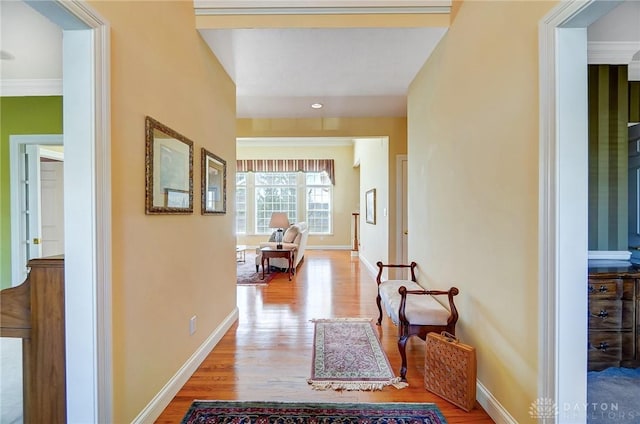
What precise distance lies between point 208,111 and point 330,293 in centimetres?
300

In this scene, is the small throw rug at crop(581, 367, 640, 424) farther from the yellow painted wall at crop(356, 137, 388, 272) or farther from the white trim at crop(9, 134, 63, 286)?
the white trim at crop(9, 134, 63, 286)

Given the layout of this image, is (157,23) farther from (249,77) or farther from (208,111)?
(249,77)

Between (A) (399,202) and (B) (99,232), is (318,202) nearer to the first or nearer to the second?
(A) (399,202)

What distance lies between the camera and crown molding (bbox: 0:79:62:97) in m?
2.66

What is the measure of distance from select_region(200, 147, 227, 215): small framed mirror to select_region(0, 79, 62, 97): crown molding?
1.66 meters

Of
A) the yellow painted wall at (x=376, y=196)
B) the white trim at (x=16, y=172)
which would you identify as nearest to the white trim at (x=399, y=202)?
the yellow painted wall at (x=376, y=196)

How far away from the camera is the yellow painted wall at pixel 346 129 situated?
15.1 feet

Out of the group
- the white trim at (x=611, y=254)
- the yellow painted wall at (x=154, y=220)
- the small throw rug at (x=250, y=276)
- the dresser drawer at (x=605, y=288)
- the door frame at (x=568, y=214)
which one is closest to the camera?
the door frame at (x=568, y=214)

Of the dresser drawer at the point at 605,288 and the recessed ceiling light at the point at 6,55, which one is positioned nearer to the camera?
the dresser drawer at the point at 605,288

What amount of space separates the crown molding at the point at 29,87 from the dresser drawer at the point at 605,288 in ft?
15.2

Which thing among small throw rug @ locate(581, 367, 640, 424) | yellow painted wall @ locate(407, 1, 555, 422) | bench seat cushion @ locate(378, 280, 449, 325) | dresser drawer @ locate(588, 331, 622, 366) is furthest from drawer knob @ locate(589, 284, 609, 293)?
bench seat cushion @ locate(378, 280, 449, 325)

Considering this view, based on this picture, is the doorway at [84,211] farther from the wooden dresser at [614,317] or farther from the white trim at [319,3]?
the wooden dresser at [614,317]

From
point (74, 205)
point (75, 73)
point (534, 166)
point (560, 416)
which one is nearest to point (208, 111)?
point (75, 73)

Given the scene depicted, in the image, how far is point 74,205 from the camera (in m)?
1.25
